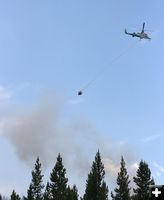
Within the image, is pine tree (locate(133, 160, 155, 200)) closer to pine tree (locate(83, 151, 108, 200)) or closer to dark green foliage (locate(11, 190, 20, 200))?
pine tree (locate(83, 151, 108, 200))

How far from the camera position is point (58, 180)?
402 ft

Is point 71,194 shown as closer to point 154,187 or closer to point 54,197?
point 54,197

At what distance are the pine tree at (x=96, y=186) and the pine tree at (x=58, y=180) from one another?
20.1ft

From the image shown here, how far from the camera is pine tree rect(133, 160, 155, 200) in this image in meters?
118

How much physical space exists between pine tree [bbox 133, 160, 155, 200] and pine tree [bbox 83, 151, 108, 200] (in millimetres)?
6812

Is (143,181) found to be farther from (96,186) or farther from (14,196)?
(14,196)

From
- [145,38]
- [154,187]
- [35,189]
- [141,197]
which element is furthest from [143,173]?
[154,187]

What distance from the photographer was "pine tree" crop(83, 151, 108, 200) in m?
116

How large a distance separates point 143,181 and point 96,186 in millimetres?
10005

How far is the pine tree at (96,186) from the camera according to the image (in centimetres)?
11600

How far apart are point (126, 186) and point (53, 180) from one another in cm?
1606

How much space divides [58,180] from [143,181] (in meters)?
18.7

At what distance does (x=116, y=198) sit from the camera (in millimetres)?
120875

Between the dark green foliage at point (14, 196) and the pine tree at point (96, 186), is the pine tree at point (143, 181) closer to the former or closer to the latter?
the pine tree at point (96, 186)
